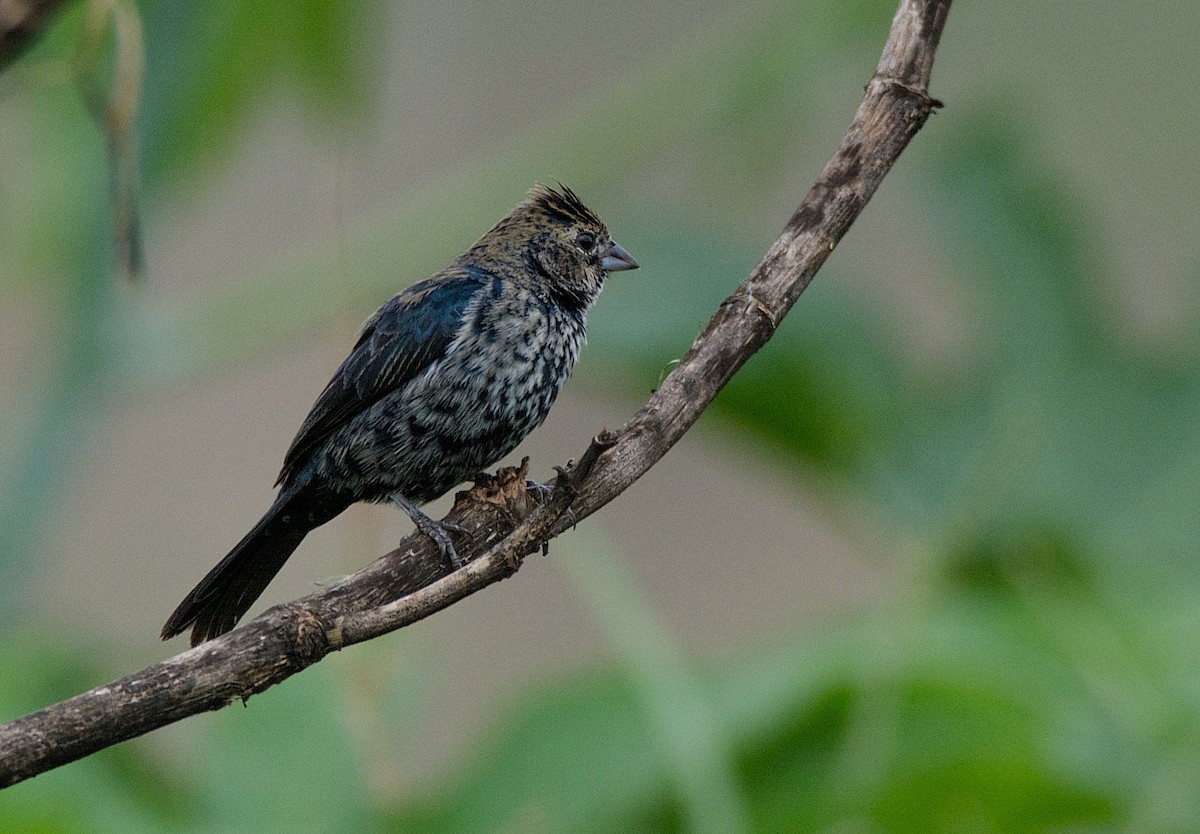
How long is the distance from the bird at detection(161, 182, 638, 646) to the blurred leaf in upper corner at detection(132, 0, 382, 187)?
124cm

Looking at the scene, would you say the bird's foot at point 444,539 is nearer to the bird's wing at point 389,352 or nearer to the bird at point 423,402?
the bird at point 423,402

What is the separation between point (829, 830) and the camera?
3.33 m

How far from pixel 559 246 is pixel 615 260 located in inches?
5.6

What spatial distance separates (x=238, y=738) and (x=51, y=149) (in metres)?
2.02

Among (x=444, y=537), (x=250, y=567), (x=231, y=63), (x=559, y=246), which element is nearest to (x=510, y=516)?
(x=444, y=537)

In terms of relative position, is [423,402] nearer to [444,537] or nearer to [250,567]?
[250,567]

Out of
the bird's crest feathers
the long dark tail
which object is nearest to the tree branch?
the long dark tail

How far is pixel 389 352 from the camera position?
8.71 ft

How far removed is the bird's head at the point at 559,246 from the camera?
2.96 m

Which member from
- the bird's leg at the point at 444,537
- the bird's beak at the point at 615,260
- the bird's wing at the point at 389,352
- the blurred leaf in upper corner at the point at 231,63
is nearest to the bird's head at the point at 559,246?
the bird's beak at the point at 615,260

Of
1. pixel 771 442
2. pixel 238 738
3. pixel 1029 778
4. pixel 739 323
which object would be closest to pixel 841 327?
pixel 771 442

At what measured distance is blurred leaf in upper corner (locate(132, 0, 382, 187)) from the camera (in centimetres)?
387

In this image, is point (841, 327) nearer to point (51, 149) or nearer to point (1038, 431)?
point (1038, 431)

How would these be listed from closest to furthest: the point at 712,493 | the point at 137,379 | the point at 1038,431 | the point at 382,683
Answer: the point at 382,683 < the point at 137,379 < the point at 1038,431 < the point at 712,493
